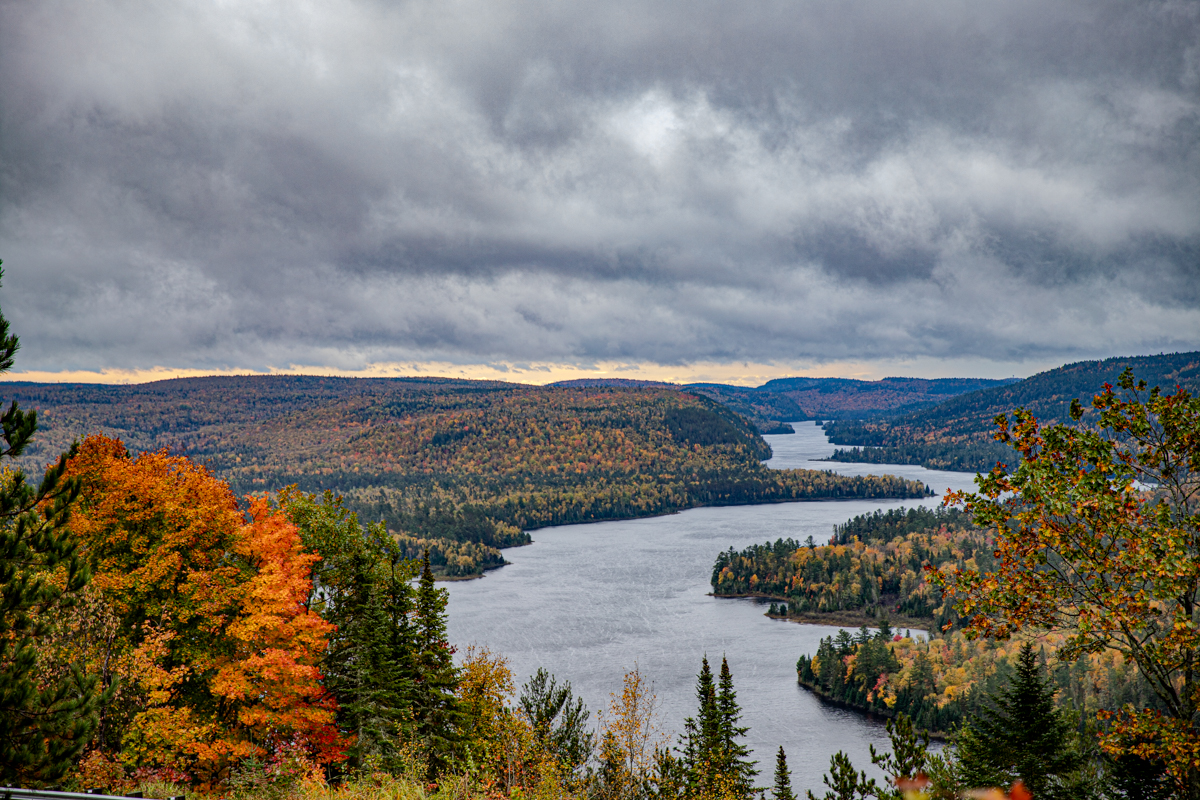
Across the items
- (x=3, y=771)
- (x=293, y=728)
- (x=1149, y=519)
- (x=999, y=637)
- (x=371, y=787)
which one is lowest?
(x=293, y=728)

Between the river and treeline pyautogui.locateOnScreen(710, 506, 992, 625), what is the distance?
21.2 ft

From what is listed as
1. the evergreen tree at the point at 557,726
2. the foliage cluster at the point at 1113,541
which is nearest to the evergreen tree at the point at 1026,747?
the foliage cluster at the point at 1113,541

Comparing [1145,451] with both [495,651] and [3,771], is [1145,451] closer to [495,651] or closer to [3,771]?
[3,771]

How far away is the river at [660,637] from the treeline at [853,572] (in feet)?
21.2

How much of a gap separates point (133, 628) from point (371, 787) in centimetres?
976

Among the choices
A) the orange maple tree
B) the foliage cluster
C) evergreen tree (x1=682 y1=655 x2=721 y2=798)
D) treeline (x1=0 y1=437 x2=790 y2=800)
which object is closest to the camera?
the foliage cluster

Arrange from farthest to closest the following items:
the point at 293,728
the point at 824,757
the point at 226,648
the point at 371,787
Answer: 1. the point at 824,757
2. the point at 293,728
3. the point at 226,648
4. the point at 371,787

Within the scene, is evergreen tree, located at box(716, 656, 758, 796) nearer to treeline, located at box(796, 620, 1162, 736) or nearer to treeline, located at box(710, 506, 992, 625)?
treeline, located at box(796, 620, 1162, 736)

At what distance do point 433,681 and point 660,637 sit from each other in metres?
70.8

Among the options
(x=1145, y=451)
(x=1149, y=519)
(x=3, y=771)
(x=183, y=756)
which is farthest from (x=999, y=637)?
(x=183, y=756)

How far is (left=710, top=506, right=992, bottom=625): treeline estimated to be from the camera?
130 metres

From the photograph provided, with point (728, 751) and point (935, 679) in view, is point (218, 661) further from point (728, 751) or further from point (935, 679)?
point (935, 679)

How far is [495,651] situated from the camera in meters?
87.6

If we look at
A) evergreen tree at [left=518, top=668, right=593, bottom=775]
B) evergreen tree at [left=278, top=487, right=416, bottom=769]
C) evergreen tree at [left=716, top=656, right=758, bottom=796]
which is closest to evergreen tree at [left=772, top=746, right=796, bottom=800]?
evergreen tree at [left=716, top=656, right=758, bottom=796]
